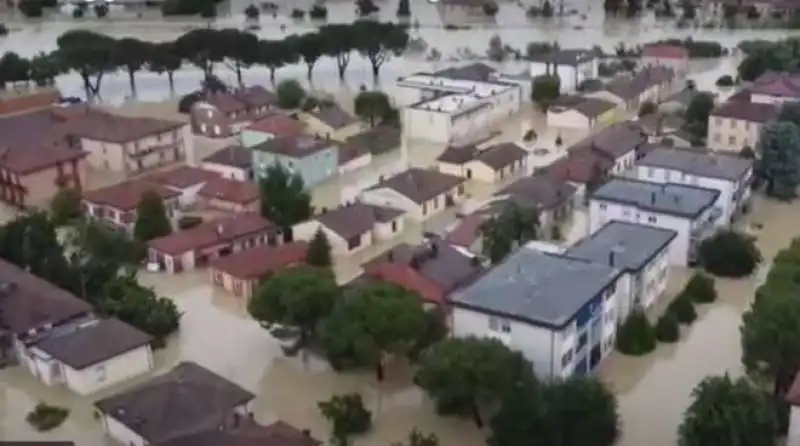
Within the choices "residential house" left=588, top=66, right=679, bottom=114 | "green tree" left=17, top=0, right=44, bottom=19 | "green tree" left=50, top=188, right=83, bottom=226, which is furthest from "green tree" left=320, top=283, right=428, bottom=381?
"green tree" left=17, top=0, right=44, bottom=19

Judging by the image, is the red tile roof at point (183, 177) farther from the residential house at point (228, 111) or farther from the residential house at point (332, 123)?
the residential house at point (228, 111)

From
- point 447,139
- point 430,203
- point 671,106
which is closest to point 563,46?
point 671,106

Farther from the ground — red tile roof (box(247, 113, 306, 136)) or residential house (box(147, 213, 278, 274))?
red tile roof (box(247, 113, 306, 136))

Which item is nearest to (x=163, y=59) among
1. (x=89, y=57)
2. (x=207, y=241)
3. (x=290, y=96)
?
(x=89, y=57)

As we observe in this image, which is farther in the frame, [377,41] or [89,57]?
[377,41]

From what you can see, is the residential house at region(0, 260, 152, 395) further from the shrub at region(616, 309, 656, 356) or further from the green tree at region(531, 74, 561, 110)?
the green tree at region(531, 74, 561, 110)

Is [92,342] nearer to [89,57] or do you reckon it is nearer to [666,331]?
[666,331]
